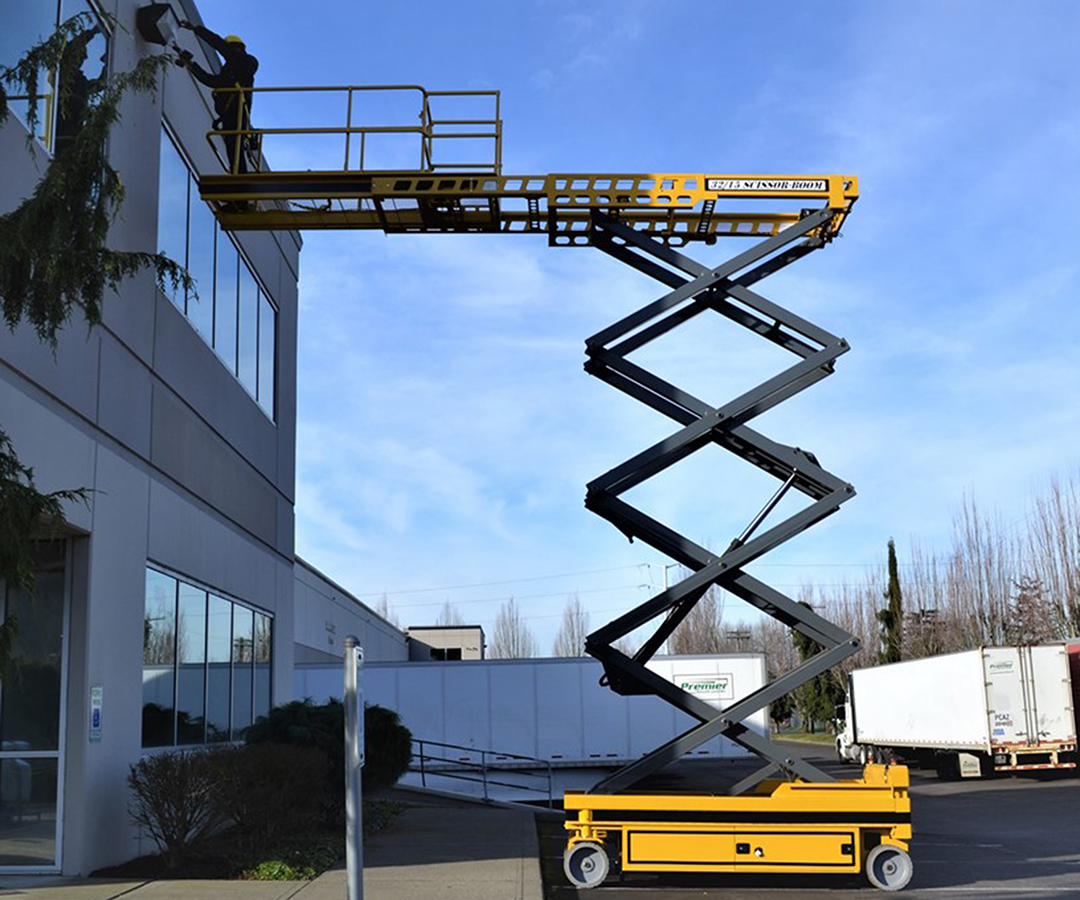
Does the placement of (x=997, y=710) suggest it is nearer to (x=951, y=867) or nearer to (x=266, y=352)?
(x=951, y=867)

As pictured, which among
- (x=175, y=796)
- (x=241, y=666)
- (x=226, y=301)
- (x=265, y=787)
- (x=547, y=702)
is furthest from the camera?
(x=547, y=702)

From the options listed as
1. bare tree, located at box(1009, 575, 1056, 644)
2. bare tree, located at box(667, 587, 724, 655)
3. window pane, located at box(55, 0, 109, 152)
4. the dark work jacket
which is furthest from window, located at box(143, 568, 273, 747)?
bare tree, located at box(667, 587, 724, 655)

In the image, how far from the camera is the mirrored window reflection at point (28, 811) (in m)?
11.7

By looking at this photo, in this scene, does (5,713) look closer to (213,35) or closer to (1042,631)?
(213,35)

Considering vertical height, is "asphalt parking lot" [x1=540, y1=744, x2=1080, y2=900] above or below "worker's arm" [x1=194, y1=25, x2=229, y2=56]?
below

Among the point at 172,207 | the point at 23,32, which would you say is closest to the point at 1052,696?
the point at 172,207

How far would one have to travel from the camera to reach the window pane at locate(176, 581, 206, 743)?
1575 cm

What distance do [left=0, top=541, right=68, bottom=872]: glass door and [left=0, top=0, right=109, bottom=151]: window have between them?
403 cm

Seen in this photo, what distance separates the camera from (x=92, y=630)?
12281 mm

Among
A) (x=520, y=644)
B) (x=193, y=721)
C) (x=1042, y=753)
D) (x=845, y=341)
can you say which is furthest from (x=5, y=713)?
(x=520, y=644)

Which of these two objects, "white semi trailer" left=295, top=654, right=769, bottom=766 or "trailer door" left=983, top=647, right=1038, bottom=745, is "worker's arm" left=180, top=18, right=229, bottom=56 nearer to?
"white semi trailer" left=295, top=654, right=769, bottom=766

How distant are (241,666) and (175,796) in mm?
6466

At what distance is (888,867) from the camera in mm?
12766

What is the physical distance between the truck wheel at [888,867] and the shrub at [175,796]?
22.3 ft
